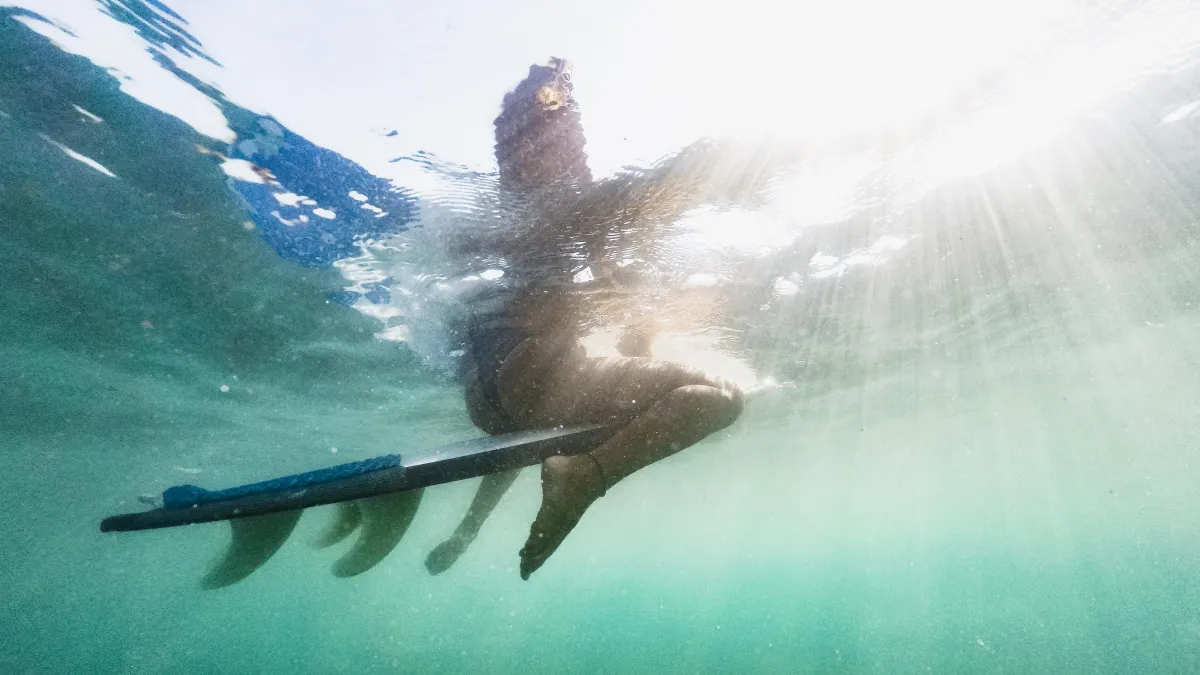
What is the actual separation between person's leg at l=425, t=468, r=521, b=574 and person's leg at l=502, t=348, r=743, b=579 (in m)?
2.20

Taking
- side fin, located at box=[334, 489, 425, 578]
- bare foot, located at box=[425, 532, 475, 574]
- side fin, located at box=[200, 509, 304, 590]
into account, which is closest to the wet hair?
side fin, located at box=[334, 489, 425, 578]

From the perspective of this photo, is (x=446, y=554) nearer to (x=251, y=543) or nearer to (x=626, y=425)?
(x=251, y=543)

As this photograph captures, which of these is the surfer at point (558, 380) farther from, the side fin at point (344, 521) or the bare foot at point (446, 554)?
the side fin at point (344, 521)

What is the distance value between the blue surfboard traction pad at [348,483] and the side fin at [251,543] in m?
1.25

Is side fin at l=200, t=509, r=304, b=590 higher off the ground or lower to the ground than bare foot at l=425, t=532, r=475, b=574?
higher

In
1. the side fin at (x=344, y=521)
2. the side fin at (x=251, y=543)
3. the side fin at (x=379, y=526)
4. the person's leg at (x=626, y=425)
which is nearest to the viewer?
the person's leg at (x=626, y=425)

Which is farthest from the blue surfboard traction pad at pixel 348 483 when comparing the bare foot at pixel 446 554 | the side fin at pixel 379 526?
the bare foot at pixel 446 554

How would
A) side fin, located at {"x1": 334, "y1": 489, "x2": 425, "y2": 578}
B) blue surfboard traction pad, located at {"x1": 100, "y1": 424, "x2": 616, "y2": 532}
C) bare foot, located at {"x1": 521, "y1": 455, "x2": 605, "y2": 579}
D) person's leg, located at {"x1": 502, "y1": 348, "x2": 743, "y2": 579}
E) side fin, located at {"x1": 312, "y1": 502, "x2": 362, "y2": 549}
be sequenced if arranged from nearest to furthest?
bare foot, located at {"x1": 521, "y1": 455, "x2": 605, "y2": 579} < person's leg, located at {"x1": 502, "y1": 348, "x2": 743, "y2": 579} < blue surfboard traction pad, located at {"x1": 100, "y1": 424, "x2": 616, "y2": 532} < side fin, located at {"x1": 334, "y1": 489, "x2": 425, "y2": 578} < side fin, located at {"x1": 312, "y1": 502, "x2": 362, "y2": 549}

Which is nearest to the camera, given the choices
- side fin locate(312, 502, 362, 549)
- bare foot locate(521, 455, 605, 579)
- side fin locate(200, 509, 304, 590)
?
bare foot locate(521, 455, 605, 579)

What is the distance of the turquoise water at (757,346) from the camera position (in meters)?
7.48

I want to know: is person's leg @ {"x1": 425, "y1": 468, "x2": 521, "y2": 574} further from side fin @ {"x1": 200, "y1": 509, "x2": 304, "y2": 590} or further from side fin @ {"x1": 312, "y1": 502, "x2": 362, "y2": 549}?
side fin @ {"x1": 200, "y1": 509, "x2": 304, "y2": 590}

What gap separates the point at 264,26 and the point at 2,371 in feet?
57.8

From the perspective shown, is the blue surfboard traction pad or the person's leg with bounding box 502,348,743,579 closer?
the person's leg with bounding box 502,348,743,579

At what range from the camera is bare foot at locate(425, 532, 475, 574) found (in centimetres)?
623
